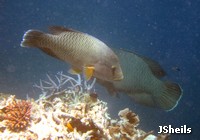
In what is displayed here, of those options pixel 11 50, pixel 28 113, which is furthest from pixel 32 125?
pixel 11 50

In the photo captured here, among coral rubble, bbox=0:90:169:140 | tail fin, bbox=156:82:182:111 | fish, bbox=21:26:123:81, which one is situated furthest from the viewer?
tail fin, bbox=156:82:182:111

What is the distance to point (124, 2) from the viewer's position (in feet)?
162

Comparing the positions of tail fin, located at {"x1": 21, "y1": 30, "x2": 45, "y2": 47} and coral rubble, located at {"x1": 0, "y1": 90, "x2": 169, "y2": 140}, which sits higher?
tail fin, located at {"x1": 21, "y1": 30, "x2": 45, "y2": 47}

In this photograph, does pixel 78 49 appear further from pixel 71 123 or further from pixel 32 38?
pixel 71 123

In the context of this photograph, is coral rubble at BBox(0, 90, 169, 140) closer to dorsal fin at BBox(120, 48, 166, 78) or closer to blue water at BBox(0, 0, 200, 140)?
dorsal fin at BBox(120, 48, 166, 78)

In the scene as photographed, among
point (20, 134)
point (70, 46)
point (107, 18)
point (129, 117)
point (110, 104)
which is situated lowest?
point (20, 134)

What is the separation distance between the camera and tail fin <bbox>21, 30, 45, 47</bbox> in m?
3.86

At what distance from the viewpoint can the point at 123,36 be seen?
164 ft

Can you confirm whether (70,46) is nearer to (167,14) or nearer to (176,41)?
(167,14)

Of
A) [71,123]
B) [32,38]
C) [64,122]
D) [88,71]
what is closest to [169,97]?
[88,71]

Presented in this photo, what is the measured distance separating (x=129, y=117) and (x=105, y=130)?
1.82 feet

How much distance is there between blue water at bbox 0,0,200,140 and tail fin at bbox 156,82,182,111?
1044cm

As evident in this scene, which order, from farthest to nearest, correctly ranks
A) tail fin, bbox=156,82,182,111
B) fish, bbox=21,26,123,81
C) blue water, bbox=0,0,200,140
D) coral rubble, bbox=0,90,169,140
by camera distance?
blue water, bbox=0,0,200,140 → tail fin, bbox=156,82,182,111 → fish, bbox=21,26,123,81 → coral rubble, bbox=0,90,169,140

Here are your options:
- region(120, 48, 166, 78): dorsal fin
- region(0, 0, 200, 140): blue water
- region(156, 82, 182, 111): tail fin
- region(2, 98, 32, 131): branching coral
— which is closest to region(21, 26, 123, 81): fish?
region(2, 98, 32, 131): branching coral
